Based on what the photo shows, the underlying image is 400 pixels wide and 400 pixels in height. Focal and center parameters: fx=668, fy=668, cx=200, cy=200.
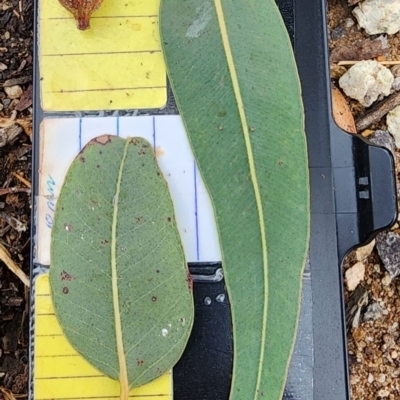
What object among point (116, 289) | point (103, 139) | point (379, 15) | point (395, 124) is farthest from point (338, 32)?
point (116, 289)

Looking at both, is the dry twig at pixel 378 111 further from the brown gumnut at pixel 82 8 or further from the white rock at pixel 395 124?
the brown gumnut at pixel 82 8

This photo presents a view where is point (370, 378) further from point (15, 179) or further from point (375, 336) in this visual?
point (15, 179)

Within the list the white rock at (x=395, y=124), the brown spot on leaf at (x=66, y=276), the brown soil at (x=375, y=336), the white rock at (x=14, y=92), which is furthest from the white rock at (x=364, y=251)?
the white rock at (x=14, y=92)

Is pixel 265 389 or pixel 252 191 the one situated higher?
pixel 252 191

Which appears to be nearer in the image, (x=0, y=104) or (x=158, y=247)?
(x=158, y=247)

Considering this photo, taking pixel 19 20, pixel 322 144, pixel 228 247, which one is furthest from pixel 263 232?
pixel 19 20

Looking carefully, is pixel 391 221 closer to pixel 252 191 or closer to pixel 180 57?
pixel 252 191
